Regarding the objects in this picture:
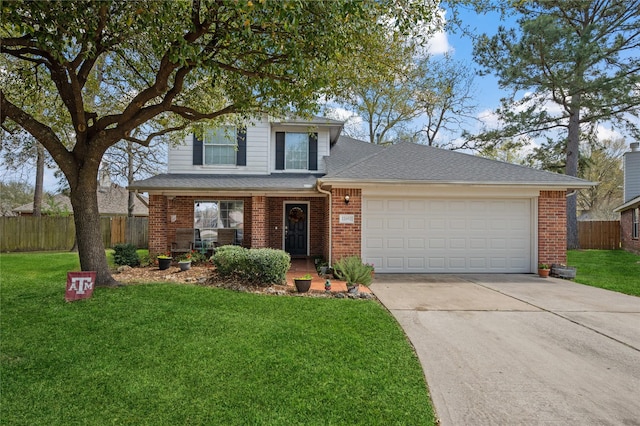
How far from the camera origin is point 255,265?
759 cm

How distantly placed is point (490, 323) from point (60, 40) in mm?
7637

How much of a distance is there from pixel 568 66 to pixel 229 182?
15800 millimetres

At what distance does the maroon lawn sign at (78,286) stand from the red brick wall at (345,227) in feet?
17.9

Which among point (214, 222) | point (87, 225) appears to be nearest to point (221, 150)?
point (214, 222)

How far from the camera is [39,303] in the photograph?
6.08 metres

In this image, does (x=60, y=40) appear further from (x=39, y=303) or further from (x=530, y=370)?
(x=530, y=370)

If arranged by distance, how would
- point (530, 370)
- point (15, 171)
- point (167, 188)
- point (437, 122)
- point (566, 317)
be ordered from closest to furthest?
point (530, 370) < point (566, 317) < point (167, 188) < point (15, 171) < point (437, 122)

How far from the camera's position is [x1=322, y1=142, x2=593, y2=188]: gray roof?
370 inches

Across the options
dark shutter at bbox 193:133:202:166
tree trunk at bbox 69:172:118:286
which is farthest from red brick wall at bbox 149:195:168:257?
tree trunk at bbox 69:172:118:286

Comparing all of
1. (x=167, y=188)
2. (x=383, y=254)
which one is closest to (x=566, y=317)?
(x=383, y=254)

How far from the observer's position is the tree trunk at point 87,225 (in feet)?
22.7

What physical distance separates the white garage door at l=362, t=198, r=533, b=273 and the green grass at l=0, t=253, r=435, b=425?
3.73m

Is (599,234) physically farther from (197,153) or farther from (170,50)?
(170,50)

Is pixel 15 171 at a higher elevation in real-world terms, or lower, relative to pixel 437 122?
lower
